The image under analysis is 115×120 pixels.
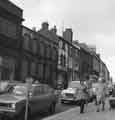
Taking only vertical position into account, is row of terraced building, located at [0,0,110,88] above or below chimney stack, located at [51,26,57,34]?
below

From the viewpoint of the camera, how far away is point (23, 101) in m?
10.0

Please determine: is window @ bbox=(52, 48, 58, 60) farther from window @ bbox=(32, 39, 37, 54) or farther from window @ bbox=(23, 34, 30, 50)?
window @ bbox=(23, 34, 30, 50)

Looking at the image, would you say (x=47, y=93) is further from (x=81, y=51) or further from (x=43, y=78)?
(x=81, y=51)

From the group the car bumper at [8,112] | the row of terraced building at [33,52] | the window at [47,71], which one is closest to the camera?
the car bumper at [8,112]

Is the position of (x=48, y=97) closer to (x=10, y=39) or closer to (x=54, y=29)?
(x=10, y=39)

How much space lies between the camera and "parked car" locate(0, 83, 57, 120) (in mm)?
9602

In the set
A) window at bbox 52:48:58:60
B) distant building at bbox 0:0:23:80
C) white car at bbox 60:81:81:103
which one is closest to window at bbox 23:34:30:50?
distant building at bbox 0:0:23:80

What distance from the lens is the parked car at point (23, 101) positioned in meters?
9.60

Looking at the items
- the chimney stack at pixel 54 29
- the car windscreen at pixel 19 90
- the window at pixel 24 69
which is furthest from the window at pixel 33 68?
the car windscreen at pixel 19 90

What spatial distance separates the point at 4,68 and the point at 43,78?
930cm

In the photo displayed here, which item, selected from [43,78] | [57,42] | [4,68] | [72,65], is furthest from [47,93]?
[72,65]

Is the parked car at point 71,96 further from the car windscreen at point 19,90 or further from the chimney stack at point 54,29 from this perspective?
the chimney stack at point 54,29

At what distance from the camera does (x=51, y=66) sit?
1400 inches

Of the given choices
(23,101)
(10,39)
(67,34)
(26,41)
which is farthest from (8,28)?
(67,34)
